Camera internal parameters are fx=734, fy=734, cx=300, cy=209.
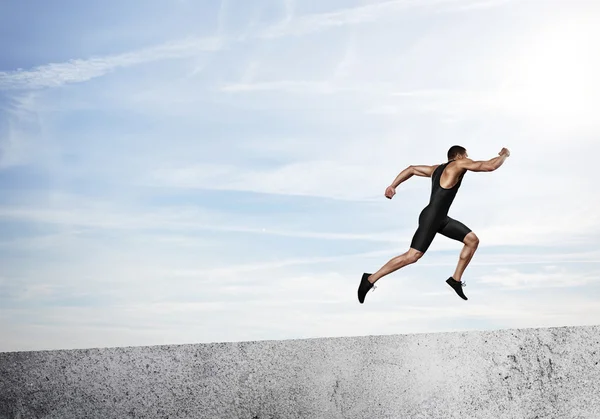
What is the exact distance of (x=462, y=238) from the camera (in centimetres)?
643

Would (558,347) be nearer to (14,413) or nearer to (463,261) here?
(463,261)

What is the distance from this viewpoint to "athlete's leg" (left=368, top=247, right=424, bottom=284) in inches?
252

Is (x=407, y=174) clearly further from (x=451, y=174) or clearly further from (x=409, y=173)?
(x=451, y=174)

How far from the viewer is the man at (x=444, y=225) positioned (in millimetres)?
6402

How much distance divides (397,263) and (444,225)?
1.74 ft

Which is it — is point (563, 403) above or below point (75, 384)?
below

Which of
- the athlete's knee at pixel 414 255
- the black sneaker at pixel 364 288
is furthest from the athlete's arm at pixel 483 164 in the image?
the black sneaker at pixel 364 288

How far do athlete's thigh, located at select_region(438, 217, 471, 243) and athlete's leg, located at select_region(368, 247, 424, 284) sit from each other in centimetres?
29

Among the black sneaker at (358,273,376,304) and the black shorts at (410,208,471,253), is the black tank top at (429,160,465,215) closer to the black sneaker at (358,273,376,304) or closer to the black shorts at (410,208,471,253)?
the black shorts at (410,208,471,253)

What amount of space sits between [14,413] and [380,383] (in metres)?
3.50

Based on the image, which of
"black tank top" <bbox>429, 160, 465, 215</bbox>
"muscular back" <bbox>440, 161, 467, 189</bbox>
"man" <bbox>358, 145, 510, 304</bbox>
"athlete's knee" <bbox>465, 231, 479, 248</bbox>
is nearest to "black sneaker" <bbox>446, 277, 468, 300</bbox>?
"man" <bbox>358, 145, 510, 304</bbox>

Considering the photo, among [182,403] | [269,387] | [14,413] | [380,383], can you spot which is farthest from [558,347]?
[14,413]

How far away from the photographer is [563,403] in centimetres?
589

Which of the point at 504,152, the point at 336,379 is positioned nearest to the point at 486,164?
the point at 504,152
